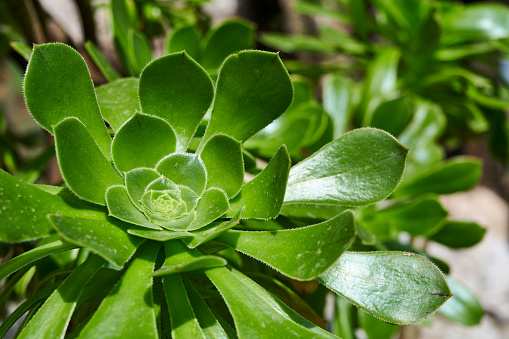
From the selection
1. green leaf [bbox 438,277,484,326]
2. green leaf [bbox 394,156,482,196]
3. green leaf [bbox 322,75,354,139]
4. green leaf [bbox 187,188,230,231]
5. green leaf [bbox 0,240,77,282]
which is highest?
green leaf [bbox 187,188,230,231]

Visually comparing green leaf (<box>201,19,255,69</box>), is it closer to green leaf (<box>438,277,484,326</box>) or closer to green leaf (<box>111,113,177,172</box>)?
green leaf (<box>111,113,177,172</box>)

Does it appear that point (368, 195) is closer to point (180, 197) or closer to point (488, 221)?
point (180, 197)

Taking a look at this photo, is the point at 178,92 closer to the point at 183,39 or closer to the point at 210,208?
the point at 210,208

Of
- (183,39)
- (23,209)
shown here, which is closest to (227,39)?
(183,39)

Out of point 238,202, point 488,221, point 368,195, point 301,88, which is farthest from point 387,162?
point 488,221

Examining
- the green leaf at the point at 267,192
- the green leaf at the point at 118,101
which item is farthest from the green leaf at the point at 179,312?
the green leaf at the point at 118,101

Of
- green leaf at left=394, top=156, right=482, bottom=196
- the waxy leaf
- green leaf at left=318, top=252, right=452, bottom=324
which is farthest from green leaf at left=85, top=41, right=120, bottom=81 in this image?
green leaf at left=394, top=156, right=482, bottom=196
